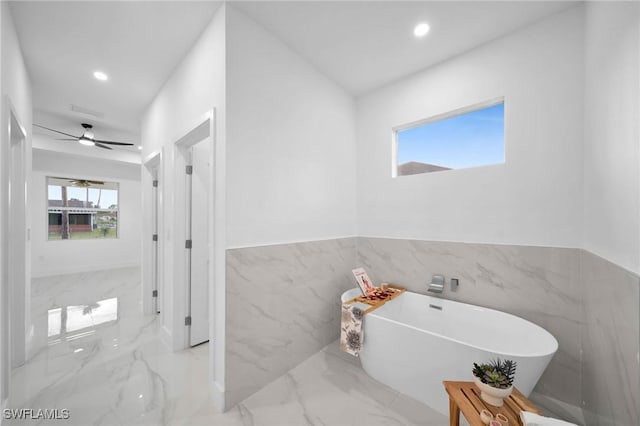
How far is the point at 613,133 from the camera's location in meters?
1.23

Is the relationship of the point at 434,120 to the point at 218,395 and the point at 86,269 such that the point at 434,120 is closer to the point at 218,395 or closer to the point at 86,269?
the point at 218,395

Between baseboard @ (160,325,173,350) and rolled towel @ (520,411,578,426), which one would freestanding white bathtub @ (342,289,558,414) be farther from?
baseboard @ (160,325,173,350)

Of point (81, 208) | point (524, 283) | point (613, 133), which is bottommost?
point (524, 283)

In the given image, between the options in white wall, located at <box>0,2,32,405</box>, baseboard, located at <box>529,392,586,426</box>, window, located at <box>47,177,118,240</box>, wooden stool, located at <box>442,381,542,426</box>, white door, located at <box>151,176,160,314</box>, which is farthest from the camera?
window, located at <box>47,177,118,240</box>

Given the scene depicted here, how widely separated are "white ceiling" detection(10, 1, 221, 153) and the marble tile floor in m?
2.87

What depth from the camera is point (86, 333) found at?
2.78 meters

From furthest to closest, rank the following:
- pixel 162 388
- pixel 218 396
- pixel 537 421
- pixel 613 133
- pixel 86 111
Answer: pixel 86 111 < pixel 162 388 < pixel 218 396 < pixel 613 133 < pixel 537 421

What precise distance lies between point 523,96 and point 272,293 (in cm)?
260

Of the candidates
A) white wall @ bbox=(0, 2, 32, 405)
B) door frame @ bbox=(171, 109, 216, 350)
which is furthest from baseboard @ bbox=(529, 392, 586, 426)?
white wall @ bbox=(0, 2, 32, 405)

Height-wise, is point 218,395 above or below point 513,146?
below

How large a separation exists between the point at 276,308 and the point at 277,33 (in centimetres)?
232

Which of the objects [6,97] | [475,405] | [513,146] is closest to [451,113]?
[513,146]

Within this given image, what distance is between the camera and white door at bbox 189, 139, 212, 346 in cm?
257

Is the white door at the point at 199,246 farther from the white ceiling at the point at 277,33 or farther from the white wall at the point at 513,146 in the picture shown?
the white wall at the point at 513,146
